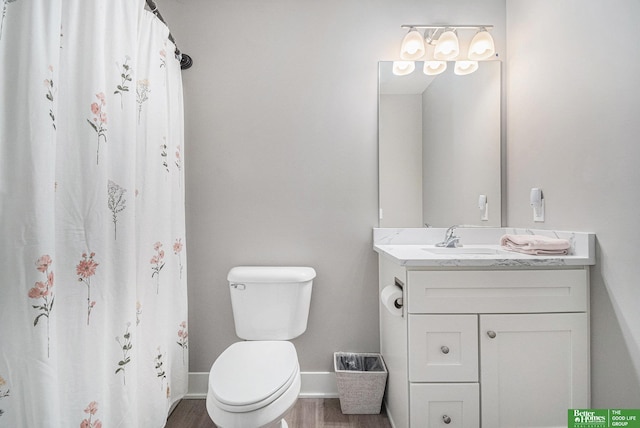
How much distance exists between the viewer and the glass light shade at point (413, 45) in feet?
5.42

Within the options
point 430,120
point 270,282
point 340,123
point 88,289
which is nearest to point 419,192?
point 430,120

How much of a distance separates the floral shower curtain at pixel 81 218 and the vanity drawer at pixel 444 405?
108 cm

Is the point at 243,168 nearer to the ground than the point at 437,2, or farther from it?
nearer to the ground

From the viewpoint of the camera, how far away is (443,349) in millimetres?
1120

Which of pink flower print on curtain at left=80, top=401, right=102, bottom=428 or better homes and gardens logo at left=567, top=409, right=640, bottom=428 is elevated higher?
pink flower print on curtain at left=80, top=401, right=102, bottom=428

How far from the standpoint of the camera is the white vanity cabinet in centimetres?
112

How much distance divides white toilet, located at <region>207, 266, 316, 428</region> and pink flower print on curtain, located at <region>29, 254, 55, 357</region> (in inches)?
23.6

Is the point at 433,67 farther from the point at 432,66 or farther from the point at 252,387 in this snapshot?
the point at 252,387

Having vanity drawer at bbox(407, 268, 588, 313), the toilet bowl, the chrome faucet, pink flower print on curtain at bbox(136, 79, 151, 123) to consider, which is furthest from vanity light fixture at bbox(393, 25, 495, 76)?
the toilet bowl

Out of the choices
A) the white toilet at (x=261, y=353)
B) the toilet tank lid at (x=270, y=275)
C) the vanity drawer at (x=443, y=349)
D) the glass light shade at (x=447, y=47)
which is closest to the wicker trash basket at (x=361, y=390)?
the white toilet at (x=261, y=353)

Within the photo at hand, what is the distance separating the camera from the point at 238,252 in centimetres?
171

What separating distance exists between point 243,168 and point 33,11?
1.05 meters

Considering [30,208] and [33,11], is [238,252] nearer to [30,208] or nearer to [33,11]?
[30,208]

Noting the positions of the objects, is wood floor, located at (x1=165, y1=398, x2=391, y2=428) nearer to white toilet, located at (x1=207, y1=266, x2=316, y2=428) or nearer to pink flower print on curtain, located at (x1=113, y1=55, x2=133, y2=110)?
white toilet, located at (x1=207, y1=266, x2=316, y2=428)
